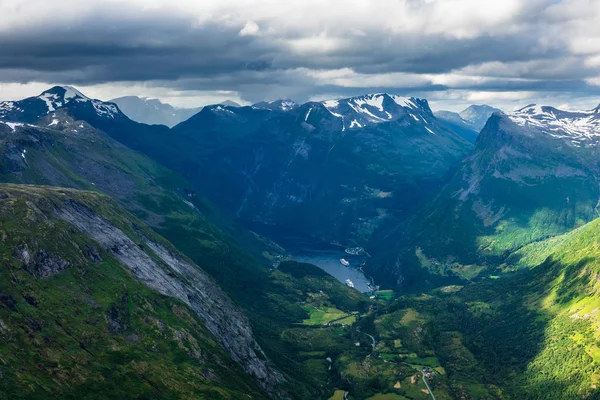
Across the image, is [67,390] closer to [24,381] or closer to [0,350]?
[24,381]

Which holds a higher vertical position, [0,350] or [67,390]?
[0,350]

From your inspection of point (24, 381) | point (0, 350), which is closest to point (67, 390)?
point (24, 381)
